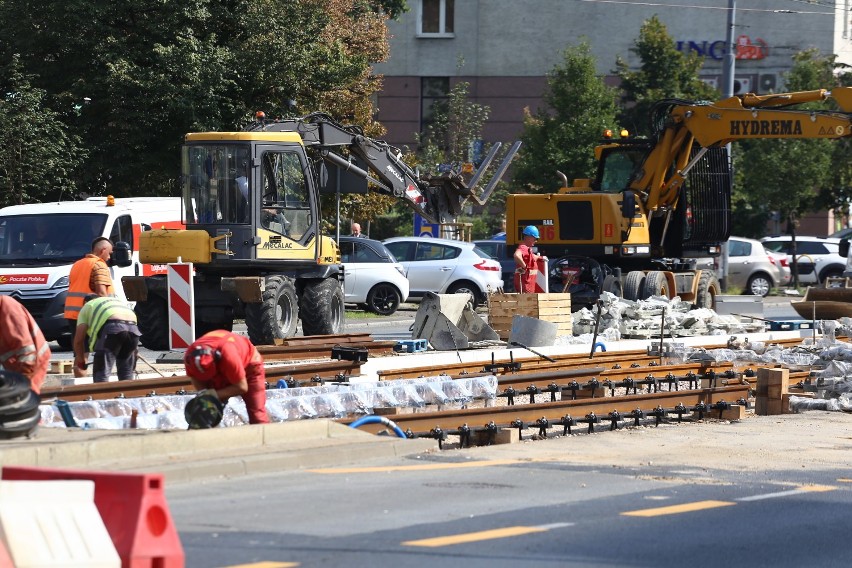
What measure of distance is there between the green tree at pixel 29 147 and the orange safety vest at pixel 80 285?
12543mm

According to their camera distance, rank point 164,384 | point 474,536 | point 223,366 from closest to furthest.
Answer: point 474,536 → point 223,366 → point 164,384

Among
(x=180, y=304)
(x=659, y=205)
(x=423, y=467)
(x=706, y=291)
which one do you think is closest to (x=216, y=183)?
(x=180, y=304)

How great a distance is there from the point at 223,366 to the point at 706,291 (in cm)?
1860

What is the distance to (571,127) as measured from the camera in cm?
4684

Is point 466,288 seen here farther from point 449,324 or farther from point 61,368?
point 61,368

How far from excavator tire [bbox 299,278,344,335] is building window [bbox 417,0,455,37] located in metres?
42.8

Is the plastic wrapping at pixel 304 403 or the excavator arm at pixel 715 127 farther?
the excavator arm at pixel 715 127

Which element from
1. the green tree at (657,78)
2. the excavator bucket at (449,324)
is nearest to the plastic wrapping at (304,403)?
the excavator bucket at (449,324)

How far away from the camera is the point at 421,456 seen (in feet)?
37.9

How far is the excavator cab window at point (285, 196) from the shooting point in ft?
67.7

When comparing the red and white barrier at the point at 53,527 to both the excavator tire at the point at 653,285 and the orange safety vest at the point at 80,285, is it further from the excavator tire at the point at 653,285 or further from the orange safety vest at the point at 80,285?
the excavator tire at the point at 653,285

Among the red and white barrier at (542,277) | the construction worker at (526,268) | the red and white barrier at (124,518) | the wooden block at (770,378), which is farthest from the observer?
the red and white barrier at (542,277)

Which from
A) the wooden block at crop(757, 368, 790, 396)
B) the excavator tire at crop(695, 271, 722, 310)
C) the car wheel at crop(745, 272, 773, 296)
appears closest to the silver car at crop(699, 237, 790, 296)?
the car wheel at crop(745, 272, 773, 296)

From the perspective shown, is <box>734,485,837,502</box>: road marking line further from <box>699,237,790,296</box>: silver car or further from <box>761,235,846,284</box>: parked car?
<box>761,235,846,284</box>: parked car
